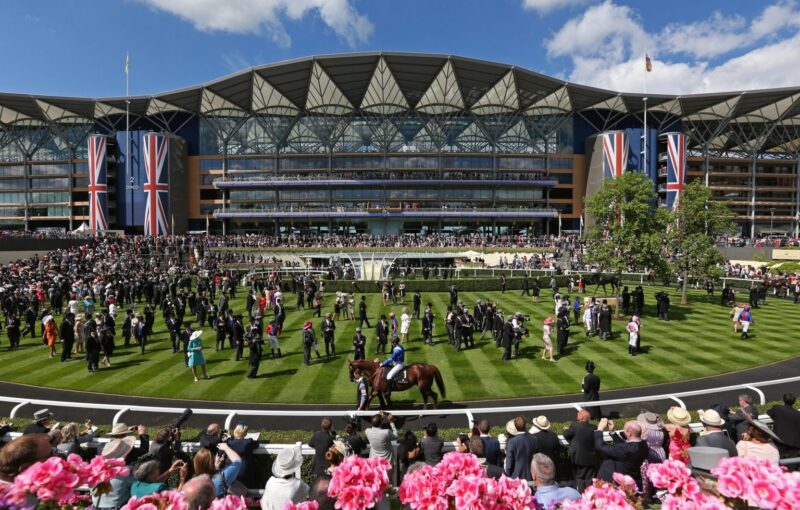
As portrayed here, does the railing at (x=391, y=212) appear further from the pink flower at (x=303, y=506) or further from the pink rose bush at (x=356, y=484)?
the pink flower at (x=303, y=506)

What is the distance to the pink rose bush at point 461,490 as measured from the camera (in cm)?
278

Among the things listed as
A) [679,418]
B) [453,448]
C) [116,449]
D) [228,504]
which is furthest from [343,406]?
[228,504]

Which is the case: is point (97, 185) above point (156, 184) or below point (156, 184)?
below

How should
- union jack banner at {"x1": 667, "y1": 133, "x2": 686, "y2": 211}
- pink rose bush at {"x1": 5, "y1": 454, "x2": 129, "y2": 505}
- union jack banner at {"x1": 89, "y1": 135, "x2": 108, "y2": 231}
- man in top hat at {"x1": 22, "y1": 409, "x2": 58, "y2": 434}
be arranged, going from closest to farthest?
pink rose bush at {"x1": 5, "y1": 454, "x2": 129, "y2": 505} < man in top hat at {"x1": 22, "y1": 409, "x2": 58, "y2": 434} < union jack banner at {"x1": 667, "y1": 133, "x2": 686, "y2": 211} < union jack banner at {"x1": 89, "y1": 135, "x2": 108, "y2": 231}

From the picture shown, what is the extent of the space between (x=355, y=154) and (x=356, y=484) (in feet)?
230

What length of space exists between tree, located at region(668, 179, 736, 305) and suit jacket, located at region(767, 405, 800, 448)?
22.2 meters

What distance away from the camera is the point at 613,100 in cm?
6725

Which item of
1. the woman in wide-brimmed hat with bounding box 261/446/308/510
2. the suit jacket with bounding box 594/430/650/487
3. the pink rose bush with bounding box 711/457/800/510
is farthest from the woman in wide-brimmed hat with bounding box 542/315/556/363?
the pink rose bush with bounding box 711/457/800/510

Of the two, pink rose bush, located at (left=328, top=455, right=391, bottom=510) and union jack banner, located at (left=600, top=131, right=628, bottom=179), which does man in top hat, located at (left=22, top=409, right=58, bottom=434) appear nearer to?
pink rose bush, located at (left=328, top=455, right=391, bottom=510)

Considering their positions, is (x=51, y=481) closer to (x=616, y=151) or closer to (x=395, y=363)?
(x=395, y=363)

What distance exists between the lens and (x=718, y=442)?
18.1ft

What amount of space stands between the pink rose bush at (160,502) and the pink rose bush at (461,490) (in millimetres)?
1588

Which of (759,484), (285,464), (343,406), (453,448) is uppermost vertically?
(759,484)

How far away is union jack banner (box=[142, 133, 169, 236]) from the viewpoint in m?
65.5
